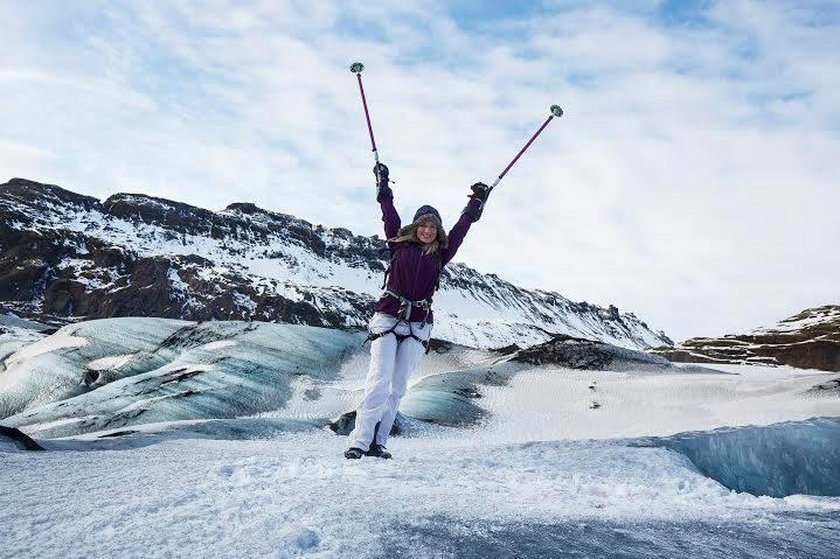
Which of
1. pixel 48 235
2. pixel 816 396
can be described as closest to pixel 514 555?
pixel 816 396

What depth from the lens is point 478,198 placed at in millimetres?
9320

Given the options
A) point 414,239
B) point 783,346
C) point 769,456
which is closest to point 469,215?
point 414,239

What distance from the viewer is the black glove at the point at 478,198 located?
924 centimetres

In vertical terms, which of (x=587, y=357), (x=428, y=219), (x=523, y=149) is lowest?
(x=587, y=357)

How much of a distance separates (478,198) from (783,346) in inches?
2575

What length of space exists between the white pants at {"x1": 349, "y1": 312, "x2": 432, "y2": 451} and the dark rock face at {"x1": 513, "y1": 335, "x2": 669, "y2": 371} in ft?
53.5

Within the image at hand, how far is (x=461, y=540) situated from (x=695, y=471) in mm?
6183

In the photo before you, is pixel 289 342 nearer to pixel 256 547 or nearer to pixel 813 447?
pixel 813 447

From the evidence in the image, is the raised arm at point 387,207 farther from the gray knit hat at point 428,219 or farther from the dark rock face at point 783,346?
the dark rock face at point 783,346

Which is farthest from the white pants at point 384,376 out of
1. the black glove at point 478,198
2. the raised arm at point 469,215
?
the black glove at point 478,198

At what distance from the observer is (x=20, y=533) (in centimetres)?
317

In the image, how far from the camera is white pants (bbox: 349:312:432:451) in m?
7.80

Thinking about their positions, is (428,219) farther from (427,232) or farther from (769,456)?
(769,456)

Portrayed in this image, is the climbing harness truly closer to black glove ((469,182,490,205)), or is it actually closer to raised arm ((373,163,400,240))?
raised arm ((373,163,400,240))
